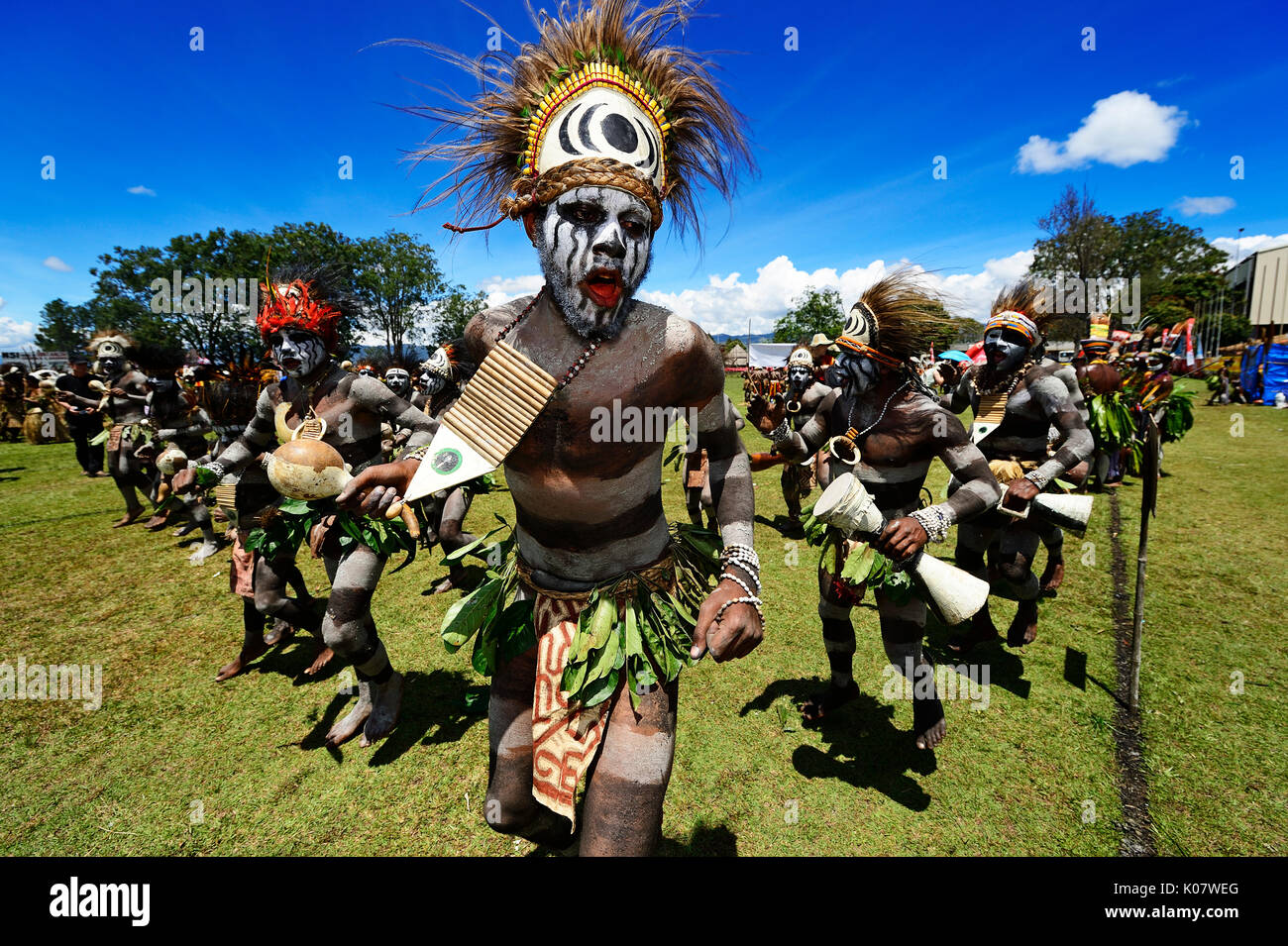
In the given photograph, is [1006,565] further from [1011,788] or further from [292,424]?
[292,424]

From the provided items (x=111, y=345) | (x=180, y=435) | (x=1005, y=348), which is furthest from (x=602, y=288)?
(x=111, y=345)

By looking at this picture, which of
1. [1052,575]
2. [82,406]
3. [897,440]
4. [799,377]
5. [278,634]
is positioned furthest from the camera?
[82,406]

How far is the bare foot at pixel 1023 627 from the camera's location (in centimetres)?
520

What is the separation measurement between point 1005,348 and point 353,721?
605cm

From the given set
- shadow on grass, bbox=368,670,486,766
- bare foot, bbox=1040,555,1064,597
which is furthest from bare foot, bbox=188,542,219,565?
bare foot, bbox=1040,555,1064,597

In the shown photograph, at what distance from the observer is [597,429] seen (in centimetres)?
200

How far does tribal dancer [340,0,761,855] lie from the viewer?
1936 millimetres

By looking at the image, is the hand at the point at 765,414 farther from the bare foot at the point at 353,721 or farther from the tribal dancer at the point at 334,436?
the bare foot at the point at 353,721

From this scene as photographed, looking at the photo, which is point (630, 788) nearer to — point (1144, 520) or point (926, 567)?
point (926, 567)

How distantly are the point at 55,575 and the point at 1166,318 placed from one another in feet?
182

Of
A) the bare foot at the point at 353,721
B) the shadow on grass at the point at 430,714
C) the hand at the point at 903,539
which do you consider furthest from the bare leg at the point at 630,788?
the bare foot at the point at 353,721

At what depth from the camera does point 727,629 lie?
2.01m

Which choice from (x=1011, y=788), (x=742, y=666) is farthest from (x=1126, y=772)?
(x=742, y=666)
